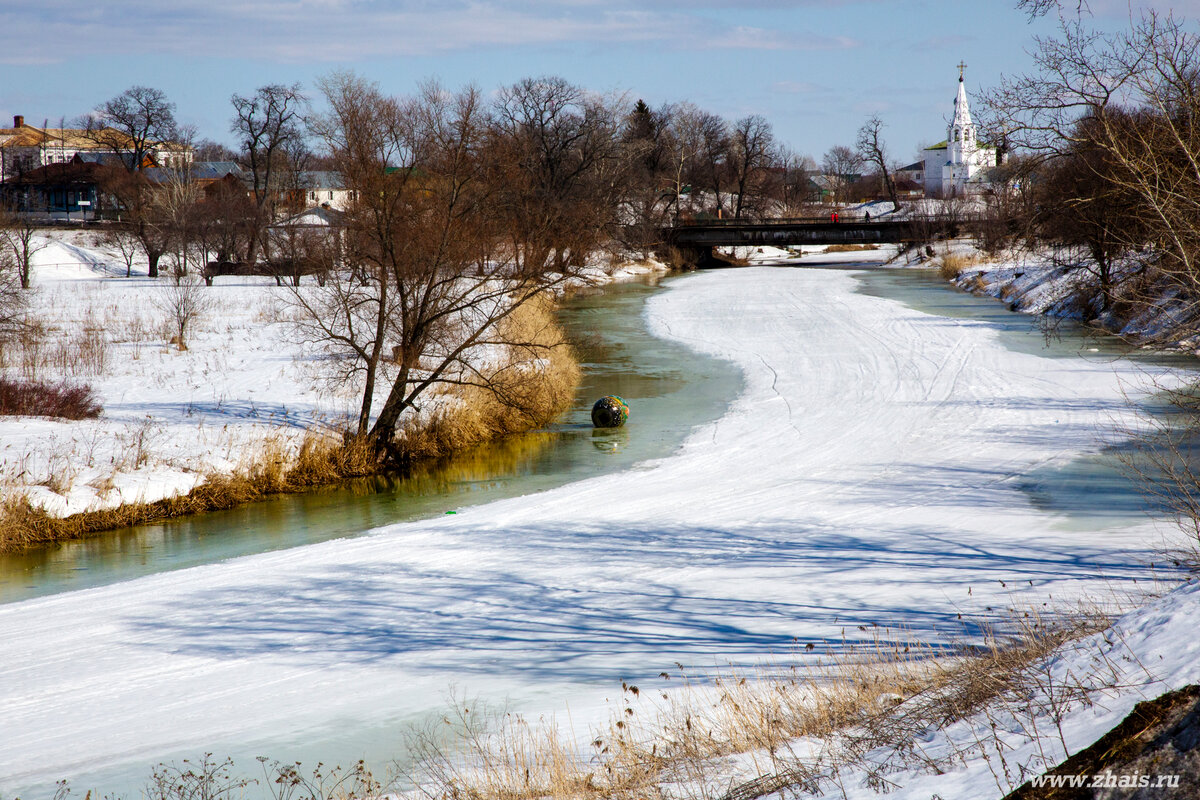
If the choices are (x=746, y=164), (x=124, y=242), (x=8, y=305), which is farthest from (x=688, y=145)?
(x=8, y=305)

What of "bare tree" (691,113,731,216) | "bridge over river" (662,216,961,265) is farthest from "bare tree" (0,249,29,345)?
Result: "bare tree" (691,113,731,216)

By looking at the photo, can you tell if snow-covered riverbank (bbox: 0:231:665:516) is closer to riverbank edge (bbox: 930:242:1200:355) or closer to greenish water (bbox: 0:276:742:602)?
greenish water (bbox: 0:276:742:602)

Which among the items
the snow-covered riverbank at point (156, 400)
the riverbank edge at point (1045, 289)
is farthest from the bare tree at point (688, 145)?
the snow-covered riverbank at point (156, 400)

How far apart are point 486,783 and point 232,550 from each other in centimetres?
936

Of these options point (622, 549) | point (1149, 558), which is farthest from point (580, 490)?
point (1149, 558)

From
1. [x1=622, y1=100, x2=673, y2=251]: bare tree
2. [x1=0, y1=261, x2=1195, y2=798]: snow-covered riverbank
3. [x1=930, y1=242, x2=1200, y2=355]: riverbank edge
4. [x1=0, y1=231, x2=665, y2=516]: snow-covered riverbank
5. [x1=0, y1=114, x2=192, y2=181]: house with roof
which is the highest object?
[x1=0, y1=114, x2=192, y2=181]: house with roof

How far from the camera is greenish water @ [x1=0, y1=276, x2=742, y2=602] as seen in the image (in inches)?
549

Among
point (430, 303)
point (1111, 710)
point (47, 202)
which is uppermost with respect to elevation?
point (47, 202)

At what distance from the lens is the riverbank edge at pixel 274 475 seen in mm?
14953

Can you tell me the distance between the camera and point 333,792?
6.75 metres

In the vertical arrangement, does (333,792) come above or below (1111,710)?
below

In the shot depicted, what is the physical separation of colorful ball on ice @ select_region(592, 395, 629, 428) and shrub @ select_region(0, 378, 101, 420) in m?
10.9

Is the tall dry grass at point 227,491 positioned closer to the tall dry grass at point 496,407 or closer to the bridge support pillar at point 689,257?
the tall dry grass at point 496,407

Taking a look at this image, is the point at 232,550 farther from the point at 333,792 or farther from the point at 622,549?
the point at 333,792
